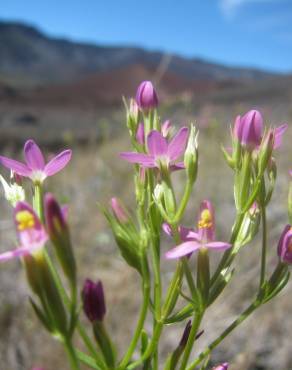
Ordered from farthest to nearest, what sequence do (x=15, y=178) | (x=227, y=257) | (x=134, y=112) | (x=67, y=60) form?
(x=67, y=60) < (x=134, y=112) < (x=15, y=178) < (x=227, y=257)

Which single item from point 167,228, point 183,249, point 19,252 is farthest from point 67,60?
point 19,252

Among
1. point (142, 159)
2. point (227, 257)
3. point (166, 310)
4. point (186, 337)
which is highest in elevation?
point (142, 159)

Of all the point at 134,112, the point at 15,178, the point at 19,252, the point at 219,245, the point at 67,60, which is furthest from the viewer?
the point at 67,60

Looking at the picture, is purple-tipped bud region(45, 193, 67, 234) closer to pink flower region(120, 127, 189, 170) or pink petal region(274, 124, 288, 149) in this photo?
pink flower region(120, 127, 189, 170)

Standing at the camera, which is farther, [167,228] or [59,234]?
[167,228]

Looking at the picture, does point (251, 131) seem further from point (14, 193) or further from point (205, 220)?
point (14, 193)

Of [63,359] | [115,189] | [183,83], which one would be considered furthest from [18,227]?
[183,83]

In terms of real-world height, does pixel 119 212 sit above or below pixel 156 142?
below

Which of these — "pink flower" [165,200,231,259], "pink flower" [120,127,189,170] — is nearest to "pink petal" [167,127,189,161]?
"pink flower" [120,127,189,170]

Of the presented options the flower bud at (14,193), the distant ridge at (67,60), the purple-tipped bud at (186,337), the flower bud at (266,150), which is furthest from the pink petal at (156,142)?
the distant ridge at (67,60)
